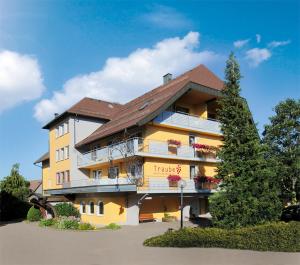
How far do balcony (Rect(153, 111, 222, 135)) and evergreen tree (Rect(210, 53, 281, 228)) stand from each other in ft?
29.8

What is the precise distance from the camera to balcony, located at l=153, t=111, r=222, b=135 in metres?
28.3

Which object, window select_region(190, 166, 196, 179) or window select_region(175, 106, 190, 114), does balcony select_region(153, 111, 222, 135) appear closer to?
window select_region(175, 106, 190, 114)

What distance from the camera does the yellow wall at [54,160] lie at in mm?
37075

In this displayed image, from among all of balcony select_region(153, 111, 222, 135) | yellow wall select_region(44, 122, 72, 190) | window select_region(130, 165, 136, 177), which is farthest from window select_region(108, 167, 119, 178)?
yellow wall select_region(44, 122, 72, 190)

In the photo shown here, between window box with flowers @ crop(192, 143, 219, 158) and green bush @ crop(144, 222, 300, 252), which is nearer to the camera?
green bush @ crop(144, 222, 300, 252)

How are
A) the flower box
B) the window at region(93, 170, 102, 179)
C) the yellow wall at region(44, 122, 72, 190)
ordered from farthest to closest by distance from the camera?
1. the yellow wall at region(44, 122, 72, 190)
2. the window at region(93, 170, 102, 179)
3. the flower box

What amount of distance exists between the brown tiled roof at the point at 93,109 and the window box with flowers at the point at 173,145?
37.9 feet

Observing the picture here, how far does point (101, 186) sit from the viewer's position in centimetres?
2783

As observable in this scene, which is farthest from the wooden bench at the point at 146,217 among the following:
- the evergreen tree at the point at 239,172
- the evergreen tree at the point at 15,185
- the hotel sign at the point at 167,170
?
the evergreen tree at the point at 15,185

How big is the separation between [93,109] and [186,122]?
12861 millimetres

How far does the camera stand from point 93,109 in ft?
127

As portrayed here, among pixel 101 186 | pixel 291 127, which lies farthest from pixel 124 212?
pixel 291 127

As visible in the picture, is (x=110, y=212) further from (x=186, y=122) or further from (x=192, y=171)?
(x=186, y=122)

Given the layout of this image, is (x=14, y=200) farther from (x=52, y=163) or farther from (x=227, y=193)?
(x=227, y=193)
